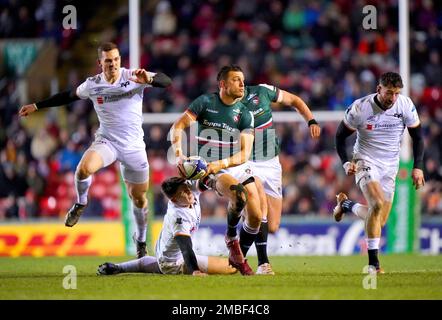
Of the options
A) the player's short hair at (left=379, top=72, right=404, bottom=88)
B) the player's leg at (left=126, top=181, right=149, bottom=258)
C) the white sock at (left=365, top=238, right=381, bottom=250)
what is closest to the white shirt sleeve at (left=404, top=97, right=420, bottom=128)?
the player's short hair at (left=379, top=72, right=404, bottom=88)

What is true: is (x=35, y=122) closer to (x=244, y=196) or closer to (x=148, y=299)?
(x=244, y=196)

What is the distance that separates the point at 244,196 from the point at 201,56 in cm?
1036

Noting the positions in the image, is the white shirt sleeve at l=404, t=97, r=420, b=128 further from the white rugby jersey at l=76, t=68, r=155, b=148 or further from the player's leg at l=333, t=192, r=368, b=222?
the white rugby jersey at l=76, t=68, r=155, b=148

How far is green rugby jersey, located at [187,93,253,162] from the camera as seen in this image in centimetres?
1138

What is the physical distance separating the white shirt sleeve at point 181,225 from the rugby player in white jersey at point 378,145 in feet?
6.39

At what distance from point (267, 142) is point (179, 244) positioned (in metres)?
2.25

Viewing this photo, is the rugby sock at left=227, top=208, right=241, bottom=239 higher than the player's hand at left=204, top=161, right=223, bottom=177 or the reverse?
the reverse

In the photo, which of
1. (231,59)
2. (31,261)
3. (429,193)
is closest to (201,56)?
(231,59)

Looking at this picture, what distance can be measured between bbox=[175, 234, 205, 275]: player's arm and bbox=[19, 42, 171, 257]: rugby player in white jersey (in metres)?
1.72

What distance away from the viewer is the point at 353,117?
11.6 m

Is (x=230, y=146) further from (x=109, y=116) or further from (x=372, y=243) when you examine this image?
(x=372, y=243)

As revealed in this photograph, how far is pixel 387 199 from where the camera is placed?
1170 cm

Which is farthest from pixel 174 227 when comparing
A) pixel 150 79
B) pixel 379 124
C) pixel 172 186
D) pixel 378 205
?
pixel 379 124

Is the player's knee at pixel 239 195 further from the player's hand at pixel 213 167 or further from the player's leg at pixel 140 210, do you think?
the player's leg at pixel 140 210
